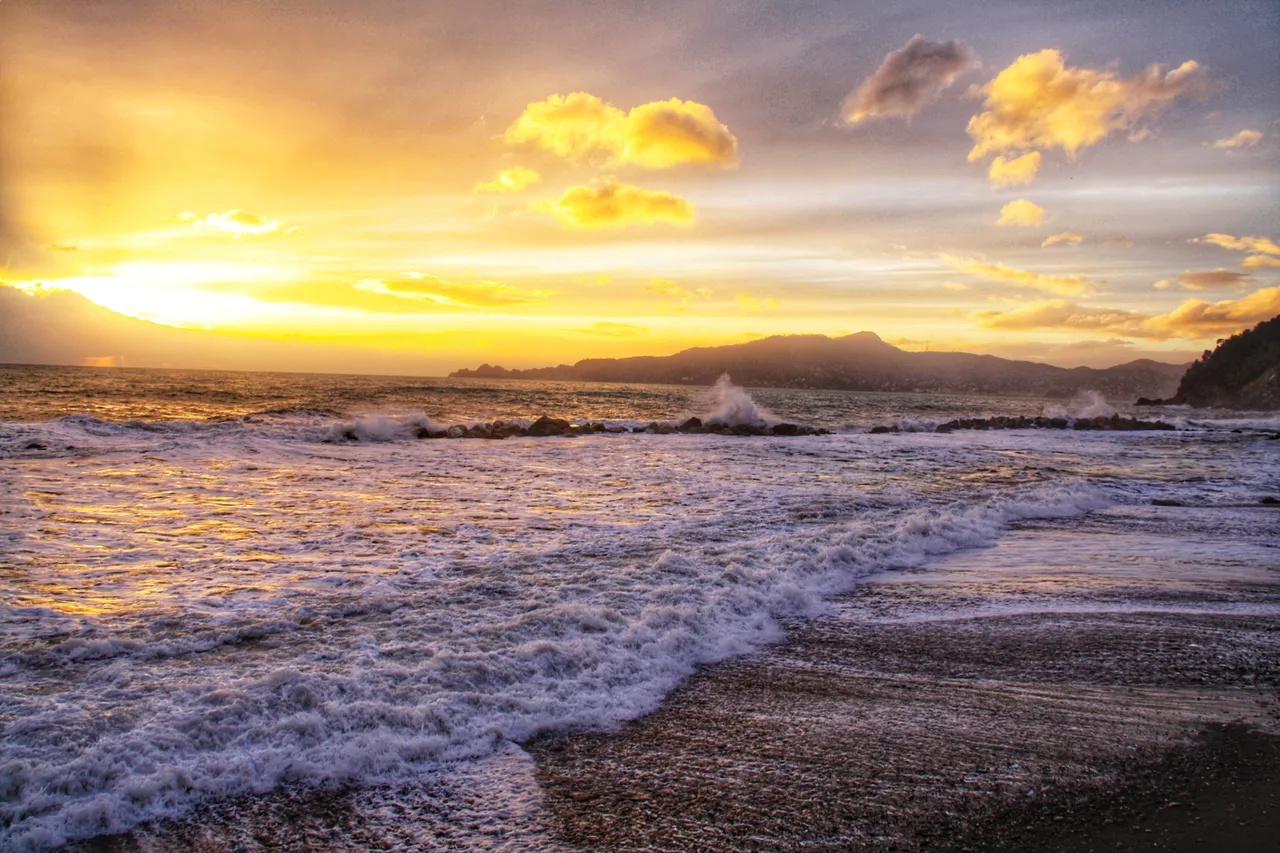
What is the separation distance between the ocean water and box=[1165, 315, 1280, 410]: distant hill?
291 ft

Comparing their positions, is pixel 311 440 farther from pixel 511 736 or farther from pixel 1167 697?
pixel 1167 697

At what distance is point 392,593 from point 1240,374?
118036 mm

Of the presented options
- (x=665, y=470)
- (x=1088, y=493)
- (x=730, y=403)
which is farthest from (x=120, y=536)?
(x=730, y=403)

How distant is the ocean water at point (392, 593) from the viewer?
3.42 metres

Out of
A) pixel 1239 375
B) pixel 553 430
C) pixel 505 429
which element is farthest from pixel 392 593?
pixel 1239 375

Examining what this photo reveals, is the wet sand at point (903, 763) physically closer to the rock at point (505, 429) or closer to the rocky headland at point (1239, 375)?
the rock at point (505, 429)

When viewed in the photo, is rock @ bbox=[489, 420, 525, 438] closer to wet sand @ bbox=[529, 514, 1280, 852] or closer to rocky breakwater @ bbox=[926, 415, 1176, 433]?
wet sand @ bbox=[529, 514, 1280, 852]

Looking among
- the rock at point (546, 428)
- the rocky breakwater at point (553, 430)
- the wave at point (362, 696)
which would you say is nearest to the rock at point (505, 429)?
the rocky breakwater at point (553, 430)

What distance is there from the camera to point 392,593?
6125 millimetres

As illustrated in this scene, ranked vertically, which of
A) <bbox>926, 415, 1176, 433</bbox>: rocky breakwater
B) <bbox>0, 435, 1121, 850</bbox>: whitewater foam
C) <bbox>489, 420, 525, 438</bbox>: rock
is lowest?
<bbox>0, 435, 1121, 850</bbox>: whitewater foam

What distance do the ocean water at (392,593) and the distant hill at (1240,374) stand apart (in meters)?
88.7

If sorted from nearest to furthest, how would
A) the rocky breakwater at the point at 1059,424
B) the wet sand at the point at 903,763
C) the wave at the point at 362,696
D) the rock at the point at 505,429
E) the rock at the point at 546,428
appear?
1. the wet sand at the point at 903,763
2. the wave at the point at 362,696
3. the rock at the point at 505,429
4. the rock at the point at 546,428
5. the rocky breakwater at the point at 1059,424

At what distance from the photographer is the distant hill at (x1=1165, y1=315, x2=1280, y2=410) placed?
83000mm

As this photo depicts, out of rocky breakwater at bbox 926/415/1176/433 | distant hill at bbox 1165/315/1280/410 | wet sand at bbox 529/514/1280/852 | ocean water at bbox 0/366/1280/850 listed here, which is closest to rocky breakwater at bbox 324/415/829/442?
ocean water at bbox 0/366/1280/850
